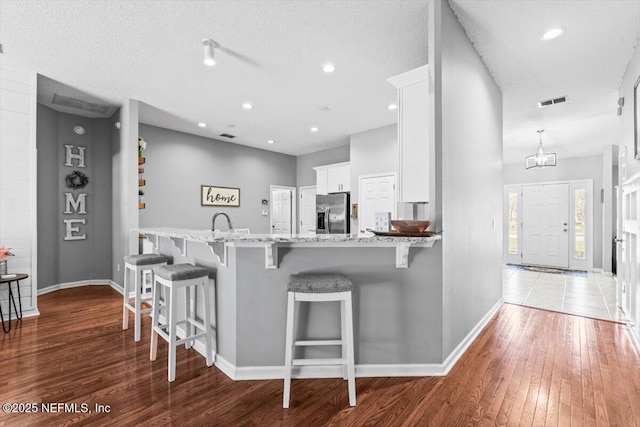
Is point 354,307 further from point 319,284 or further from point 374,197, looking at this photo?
point 374,197

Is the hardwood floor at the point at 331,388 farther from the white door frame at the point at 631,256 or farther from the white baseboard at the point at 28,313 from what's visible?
the white baseboard at the point at 28,313

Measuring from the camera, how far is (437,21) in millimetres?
2188

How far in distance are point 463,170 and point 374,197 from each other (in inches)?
118

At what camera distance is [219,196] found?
625 cm

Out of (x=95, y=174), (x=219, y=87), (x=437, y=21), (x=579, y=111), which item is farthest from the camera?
(x=95, y=174)

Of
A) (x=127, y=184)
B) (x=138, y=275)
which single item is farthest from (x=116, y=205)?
(x=138, y=275)

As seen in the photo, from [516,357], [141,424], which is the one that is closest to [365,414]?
[141,424]

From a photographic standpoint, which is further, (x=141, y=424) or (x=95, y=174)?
(x=95, y=174)

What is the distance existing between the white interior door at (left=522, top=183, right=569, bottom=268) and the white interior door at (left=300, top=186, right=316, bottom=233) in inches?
206

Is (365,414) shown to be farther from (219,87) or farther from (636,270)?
(219,87)

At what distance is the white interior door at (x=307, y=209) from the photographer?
23.8 feet

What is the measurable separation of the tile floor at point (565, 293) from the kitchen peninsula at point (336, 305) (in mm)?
2659

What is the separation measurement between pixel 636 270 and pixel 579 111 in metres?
2.62

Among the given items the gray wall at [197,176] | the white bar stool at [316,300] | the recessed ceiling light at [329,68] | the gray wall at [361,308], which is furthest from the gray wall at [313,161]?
the white bar stool at [316,300]
